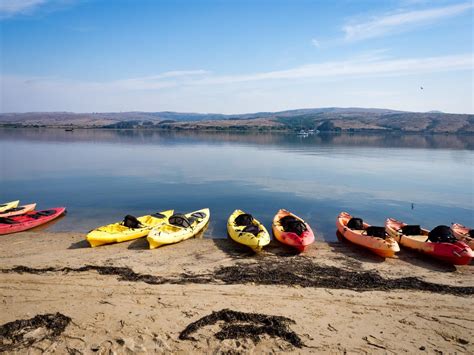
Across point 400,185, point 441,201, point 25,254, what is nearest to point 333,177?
point 400,185

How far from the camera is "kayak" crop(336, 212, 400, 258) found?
14141 millimetres

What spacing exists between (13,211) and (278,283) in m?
16.2

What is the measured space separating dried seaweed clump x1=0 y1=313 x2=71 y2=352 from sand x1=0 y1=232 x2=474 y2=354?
5 cm

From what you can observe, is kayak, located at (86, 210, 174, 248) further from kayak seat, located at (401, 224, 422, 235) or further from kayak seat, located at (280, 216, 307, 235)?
kayak seat, located at (401, 224, 422, 235)

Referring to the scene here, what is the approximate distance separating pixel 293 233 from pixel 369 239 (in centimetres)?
312

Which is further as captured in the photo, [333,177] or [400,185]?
[333,177]

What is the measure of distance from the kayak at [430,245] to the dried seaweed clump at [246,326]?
8.03 metres

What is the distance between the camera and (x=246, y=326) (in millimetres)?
8594

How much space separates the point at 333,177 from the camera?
36.0 m

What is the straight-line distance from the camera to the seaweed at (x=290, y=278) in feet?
37.1

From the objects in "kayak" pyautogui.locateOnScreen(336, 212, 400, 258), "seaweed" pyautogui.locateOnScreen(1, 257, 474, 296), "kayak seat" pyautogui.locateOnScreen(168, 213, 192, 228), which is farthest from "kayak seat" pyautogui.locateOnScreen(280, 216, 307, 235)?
"kayak seat" pyautogui.locateOnScreen(168, 213, 192, 228)

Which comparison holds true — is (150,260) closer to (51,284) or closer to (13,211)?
(51,284)

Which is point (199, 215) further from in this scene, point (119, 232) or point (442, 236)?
point (442, 236)

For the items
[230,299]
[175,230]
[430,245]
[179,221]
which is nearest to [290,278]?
[230,299]
